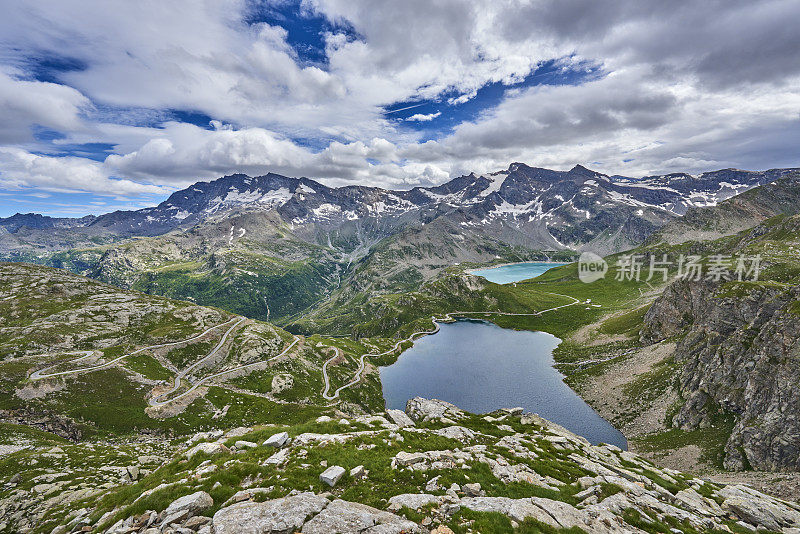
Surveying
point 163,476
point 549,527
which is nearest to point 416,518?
point 549,527

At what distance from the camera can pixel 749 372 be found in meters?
59.2

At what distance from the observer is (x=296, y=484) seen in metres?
20.2

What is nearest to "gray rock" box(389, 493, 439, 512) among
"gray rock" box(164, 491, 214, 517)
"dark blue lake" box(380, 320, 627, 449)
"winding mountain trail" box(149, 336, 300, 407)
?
"gray rock" box(164, 491, 214, 517)

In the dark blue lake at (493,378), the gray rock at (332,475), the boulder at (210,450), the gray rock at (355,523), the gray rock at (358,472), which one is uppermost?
the gray rock at (355,523)

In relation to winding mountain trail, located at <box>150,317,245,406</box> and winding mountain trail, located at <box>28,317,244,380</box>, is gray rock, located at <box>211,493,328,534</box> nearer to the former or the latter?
winding mountain trail, located at <box>150,317,245,406</box>

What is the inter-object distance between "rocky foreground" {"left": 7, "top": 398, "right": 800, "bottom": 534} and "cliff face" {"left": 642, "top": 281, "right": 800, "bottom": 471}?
77.5 feet

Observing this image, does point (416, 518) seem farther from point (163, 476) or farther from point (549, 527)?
point (163, 476)

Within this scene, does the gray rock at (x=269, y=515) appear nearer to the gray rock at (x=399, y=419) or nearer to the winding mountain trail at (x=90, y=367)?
the gray rock at (x=399, y=419)

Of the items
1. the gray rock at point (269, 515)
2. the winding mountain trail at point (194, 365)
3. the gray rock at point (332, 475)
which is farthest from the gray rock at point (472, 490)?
the winding mountain trail at point (194, 365)

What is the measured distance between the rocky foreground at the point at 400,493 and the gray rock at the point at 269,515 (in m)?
0.05

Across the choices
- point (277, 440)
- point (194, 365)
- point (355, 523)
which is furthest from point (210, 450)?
point (194, 365)

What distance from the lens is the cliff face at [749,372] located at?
160 feet

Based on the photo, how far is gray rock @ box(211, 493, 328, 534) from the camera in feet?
50.1

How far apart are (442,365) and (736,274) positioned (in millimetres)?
112271
